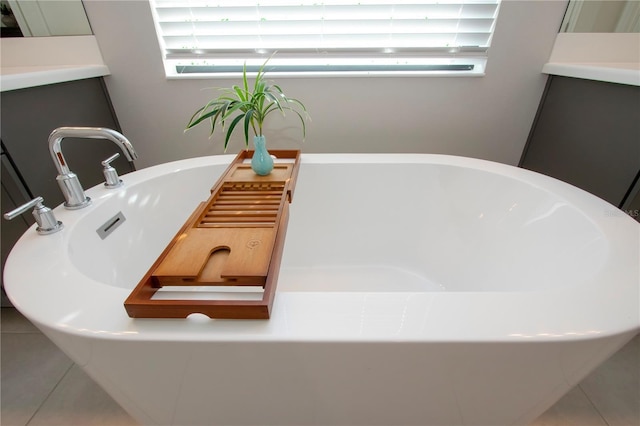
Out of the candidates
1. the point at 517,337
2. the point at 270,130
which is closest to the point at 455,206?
the point at 517,337

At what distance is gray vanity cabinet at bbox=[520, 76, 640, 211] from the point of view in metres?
0.87

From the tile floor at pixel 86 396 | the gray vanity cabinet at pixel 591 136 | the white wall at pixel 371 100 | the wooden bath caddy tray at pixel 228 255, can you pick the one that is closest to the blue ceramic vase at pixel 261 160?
the wooden bath caddy tray at pixel 228 255

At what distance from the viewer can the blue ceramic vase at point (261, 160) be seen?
103 centimetres

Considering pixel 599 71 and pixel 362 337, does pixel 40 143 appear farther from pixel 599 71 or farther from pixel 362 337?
pixel 599 71

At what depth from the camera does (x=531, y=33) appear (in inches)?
44.7

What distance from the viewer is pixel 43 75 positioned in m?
0.95

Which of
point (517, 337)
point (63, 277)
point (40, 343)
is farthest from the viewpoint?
point (40, 343)

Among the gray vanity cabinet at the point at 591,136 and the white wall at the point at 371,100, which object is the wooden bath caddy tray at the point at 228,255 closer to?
the white wall at the point at 371,100

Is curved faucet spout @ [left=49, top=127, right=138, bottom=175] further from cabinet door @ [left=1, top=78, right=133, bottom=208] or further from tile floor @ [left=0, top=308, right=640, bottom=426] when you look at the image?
tile floor @ [left=0, top=308, right=640, bottom=426]

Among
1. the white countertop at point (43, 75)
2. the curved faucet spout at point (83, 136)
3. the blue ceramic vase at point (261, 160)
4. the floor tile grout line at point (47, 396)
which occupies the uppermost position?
the white countertop at point (43, 75)

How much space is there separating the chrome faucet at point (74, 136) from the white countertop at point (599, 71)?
1370mm

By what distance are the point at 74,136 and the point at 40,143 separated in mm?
453

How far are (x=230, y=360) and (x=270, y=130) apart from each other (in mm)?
1057

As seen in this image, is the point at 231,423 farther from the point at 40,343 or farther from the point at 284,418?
the point at 40,343
